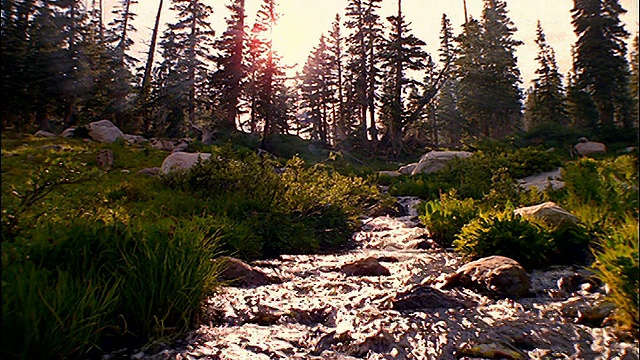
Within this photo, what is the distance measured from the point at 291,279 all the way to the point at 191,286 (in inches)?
92.2

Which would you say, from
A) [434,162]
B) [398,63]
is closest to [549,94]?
[398,63]

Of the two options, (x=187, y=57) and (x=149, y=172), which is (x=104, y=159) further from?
(x=187, y=57)

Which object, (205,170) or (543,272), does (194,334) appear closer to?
(543,272)

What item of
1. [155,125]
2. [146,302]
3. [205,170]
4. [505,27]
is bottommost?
[146,302]

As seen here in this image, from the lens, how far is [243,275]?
17.5 feet

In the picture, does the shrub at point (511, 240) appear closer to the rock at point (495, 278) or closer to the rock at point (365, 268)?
the rock at point (495, 278)

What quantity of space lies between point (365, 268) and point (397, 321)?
6.83ft

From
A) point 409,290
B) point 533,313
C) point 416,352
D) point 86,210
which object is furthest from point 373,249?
point 86,210

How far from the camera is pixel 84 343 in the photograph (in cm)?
252

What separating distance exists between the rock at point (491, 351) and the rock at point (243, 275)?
292 cm

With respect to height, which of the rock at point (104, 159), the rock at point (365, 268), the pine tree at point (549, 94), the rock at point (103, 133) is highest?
the pine tree at point (549, 94)

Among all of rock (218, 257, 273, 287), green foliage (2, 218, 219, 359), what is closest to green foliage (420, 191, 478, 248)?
rock (218, 257, 273, 287)

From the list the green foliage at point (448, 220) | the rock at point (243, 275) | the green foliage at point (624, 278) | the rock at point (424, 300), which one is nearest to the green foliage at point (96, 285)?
the rock at point (243, 275)

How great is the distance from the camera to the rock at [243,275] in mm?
5227
